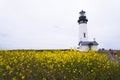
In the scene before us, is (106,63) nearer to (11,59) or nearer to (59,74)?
(59,74)

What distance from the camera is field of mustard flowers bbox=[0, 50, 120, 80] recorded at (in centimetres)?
988

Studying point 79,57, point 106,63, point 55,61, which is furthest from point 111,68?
point 55,61

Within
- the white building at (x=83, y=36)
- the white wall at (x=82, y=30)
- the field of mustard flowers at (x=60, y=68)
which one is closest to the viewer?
the field of mustard flowers at (x=60, y=68)

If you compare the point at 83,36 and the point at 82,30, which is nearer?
the point at 83,36

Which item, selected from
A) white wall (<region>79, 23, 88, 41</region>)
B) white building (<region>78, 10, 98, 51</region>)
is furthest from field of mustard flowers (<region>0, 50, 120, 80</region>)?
white wall (<region>79, 23, 88, 41</region>)

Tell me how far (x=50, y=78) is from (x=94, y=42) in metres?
43.5

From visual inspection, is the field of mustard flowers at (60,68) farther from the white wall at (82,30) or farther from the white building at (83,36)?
the white wall at (82,30)

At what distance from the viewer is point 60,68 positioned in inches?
421

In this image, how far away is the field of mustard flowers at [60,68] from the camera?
9.88 m

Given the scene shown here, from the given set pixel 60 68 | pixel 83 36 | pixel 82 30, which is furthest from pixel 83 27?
pixel 60 68

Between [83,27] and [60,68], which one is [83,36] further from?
[60,68]

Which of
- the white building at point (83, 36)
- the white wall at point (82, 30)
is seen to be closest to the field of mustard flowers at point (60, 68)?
the white building at point (83, 36)

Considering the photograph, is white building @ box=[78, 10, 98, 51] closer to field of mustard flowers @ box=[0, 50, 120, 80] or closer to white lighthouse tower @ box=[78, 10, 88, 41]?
white lighthouse tower @ box=[78, 10, 88, 41]

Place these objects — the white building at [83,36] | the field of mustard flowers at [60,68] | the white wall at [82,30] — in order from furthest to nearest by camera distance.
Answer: the white wall at [82,30], the white building at [83,36], the field of mustard flowers at [60,68]
